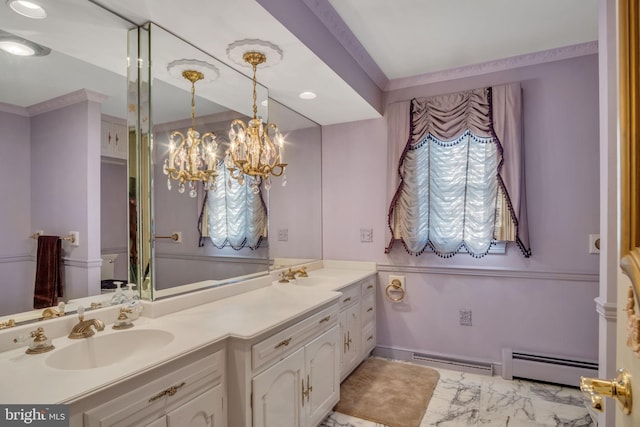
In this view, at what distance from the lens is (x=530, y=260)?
8.82ft

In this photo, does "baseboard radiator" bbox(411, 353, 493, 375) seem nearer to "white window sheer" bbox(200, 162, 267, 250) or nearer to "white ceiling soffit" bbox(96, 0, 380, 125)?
"white window sheer" bbox(200, 162, 267, 250)

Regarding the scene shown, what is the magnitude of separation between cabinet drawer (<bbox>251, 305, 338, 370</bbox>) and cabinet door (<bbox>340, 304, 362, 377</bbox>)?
40cm

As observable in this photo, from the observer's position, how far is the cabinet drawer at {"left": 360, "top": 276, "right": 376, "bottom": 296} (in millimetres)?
2928

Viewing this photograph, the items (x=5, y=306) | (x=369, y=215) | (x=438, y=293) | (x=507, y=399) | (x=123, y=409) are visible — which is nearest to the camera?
(x=123, y=409)

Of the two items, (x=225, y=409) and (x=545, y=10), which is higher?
(x=545, y=10)

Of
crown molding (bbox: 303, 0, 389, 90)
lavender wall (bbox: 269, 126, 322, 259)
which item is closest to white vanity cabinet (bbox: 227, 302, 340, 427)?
lavender wall (bbox: 269, 126, 322, 259)

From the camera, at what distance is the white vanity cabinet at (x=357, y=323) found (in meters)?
2.55

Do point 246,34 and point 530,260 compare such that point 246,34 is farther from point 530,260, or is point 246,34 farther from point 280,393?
point 530,260

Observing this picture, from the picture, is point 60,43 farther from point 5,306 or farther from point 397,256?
point 397,256

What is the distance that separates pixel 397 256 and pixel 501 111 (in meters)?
1.45

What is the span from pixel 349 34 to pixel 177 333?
206 centimetres

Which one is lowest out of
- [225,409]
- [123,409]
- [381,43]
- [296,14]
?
[225,409]

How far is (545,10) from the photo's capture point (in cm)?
209

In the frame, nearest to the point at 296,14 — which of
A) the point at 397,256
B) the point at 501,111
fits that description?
the point at 501,111
